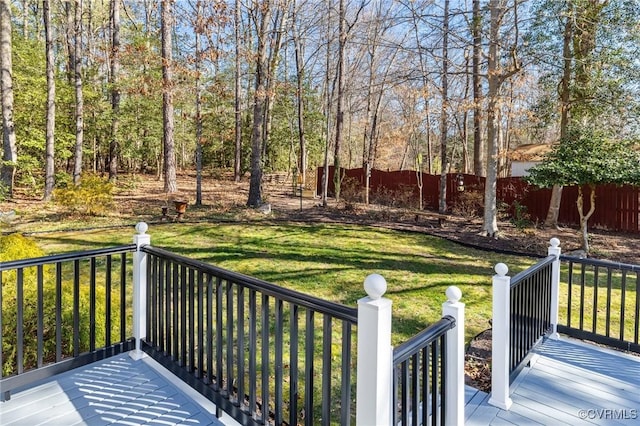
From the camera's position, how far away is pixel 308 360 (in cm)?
172

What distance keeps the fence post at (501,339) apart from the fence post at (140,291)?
240 centimetres

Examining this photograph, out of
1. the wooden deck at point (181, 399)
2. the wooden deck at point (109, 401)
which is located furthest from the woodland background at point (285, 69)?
the wooden deck at point (109, 401)

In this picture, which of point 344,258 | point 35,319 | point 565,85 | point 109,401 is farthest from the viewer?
point 565,85

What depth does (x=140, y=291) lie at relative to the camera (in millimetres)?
2885

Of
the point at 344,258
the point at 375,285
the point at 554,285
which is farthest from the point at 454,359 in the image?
the point at 344,258

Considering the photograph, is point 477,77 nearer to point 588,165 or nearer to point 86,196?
point 588,165

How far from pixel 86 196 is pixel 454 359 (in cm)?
908

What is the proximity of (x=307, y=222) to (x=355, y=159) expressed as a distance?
2033 centimetres

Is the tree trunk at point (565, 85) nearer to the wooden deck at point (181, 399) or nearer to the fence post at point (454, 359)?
the wooden deck at point (181, 399)

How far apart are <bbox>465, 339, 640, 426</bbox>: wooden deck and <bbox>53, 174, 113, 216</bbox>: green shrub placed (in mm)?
8871

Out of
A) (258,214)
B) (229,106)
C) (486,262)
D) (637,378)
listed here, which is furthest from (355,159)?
(637,378)

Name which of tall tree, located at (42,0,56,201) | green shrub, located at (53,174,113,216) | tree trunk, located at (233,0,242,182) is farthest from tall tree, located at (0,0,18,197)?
tree trunk, located at (233,0,242,182)

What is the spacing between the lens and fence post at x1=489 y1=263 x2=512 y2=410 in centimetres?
247

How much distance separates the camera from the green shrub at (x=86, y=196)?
28.7 ft
